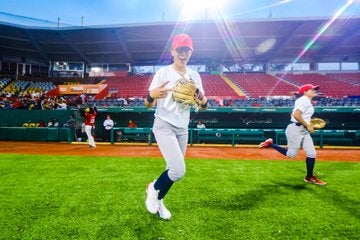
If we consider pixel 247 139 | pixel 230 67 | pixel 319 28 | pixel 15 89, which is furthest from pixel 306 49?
pixel 15 89

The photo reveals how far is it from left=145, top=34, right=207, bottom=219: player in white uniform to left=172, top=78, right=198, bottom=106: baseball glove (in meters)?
0.10

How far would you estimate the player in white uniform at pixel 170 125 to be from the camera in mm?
3133

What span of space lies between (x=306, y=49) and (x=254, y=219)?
31.5 meters

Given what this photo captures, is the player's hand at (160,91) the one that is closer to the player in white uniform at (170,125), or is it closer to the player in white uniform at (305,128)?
the player in white uniform at (170,125)

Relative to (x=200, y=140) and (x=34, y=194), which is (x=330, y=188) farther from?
(x=200, y=140)

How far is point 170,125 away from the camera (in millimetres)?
3193

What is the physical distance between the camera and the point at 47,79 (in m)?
32.7

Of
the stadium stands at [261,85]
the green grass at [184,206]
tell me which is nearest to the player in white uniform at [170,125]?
the green grass at [184,206]

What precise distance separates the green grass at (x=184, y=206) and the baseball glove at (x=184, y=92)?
1.38m

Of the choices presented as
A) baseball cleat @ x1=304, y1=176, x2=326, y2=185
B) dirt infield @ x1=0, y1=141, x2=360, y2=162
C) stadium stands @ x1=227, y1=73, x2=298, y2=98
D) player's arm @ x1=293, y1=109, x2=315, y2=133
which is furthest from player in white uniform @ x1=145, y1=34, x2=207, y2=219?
stadium stands @ x1=227, y1=73, x2=298, y2=98

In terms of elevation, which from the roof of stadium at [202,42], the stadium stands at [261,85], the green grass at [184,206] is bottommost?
the green grass at [184,206]

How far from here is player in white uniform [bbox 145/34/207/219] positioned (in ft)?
10.3

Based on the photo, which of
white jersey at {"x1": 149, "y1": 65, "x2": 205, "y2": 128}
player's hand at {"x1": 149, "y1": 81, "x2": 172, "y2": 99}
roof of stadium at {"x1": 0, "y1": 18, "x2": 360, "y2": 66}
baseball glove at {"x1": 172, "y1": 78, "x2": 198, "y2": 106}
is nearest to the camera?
player's hand at {"x1": 149, "y1": 81, "x2": 172, "y2": 99}

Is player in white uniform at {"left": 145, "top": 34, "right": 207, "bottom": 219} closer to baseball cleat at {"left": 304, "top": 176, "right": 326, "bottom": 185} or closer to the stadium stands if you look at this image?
baseball cleat at {"left": 304, "top": 176, "right": 326, "bottom": 185}
